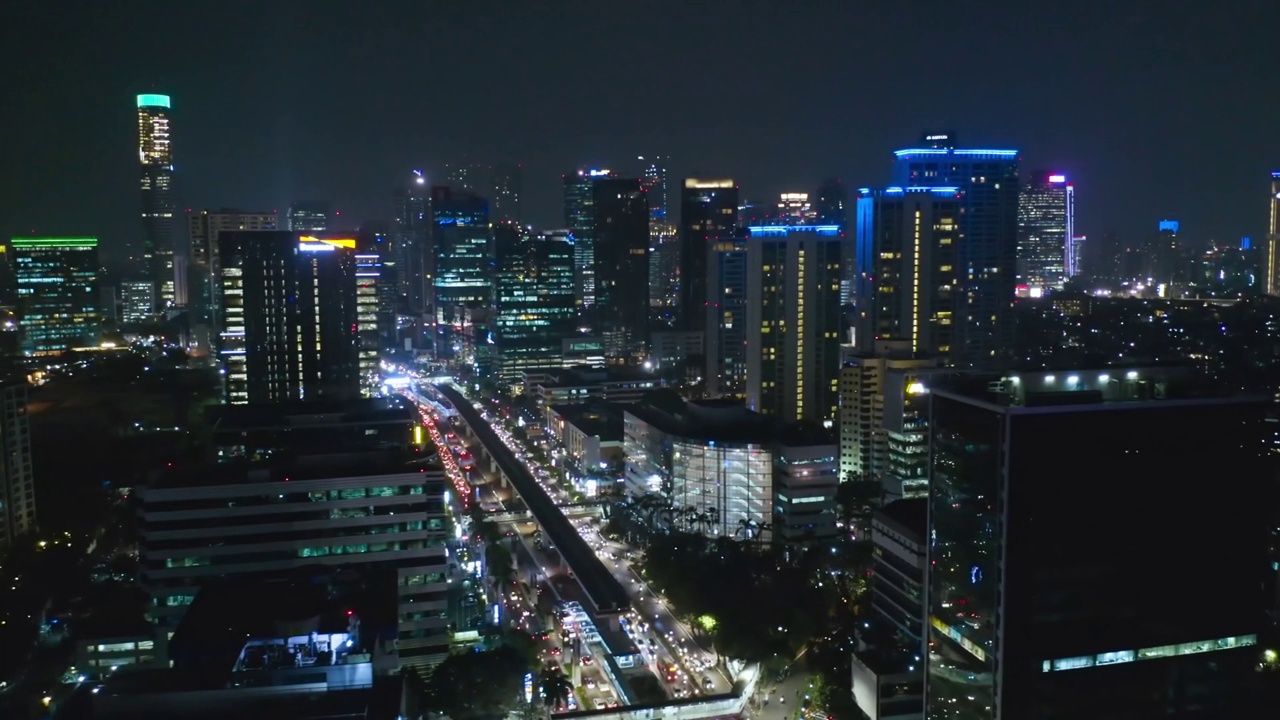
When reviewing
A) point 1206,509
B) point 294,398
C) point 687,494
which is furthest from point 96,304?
point 1206,509

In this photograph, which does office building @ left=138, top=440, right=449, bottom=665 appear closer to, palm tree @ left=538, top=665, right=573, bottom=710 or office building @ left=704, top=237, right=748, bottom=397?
palm tree @ left=538, top=665, right=573, bottom=710

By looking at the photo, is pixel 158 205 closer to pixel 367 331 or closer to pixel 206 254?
pixel 206 254

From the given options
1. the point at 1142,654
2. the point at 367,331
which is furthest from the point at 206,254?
the point at 1142,654

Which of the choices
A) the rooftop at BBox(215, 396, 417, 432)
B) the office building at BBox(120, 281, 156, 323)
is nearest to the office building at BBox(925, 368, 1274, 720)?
the rooftop at BBox(215, 396, 417, 432)

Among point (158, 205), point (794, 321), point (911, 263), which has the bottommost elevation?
point (794, 321)

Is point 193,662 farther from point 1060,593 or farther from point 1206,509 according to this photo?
point 1206,509

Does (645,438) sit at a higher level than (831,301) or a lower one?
lower

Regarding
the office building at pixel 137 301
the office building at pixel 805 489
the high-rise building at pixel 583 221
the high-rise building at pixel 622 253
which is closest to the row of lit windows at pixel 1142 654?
the office building at pixel 805 489
